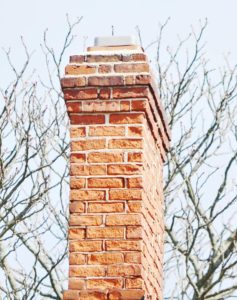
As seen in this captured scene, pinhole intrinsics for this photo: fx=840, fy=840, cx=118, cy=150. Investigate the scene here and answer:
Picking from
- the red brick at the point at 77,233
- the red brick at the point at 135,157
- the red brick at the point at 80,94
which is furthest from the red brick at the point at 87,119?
the red brick at the point at 77,233

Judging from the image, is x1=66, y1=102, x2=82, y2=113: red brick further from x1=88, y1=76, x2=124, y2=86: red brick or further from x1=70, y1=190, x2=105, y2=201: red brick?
x1=70, y1=190, x2=105, y2=201: red brick

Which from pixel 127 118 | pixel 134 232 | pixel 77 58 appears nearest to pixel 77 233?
pixel 134 232

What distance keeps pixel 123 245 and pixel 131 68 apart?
110 centimetres

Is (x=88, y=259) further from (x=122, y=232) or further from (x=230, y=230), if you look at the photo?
(x=230, y=230)

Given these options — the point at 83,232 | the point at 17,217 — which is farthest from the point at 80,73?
the point at 17,217

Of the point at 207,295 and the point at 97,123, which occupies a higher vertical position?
the point at 207,295

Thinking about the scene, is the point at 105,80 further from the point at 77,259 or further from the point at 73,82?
the point at 77,259

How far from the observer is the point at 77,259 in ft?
15.8

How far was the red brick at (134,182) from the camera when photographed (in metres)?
4.92

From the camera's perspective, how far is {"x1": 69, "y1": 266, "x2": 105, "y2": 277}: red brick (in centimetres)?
475

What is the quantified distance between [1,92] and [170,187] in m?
2.78

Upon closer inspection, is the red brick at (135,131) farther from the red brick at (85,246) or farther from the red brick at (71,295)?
the red brick at (71,295)

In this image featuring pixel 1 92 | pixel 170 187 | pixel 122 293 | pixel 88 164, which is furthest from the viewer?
pixel 170 187

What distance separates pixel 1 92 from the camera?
10.7 m
